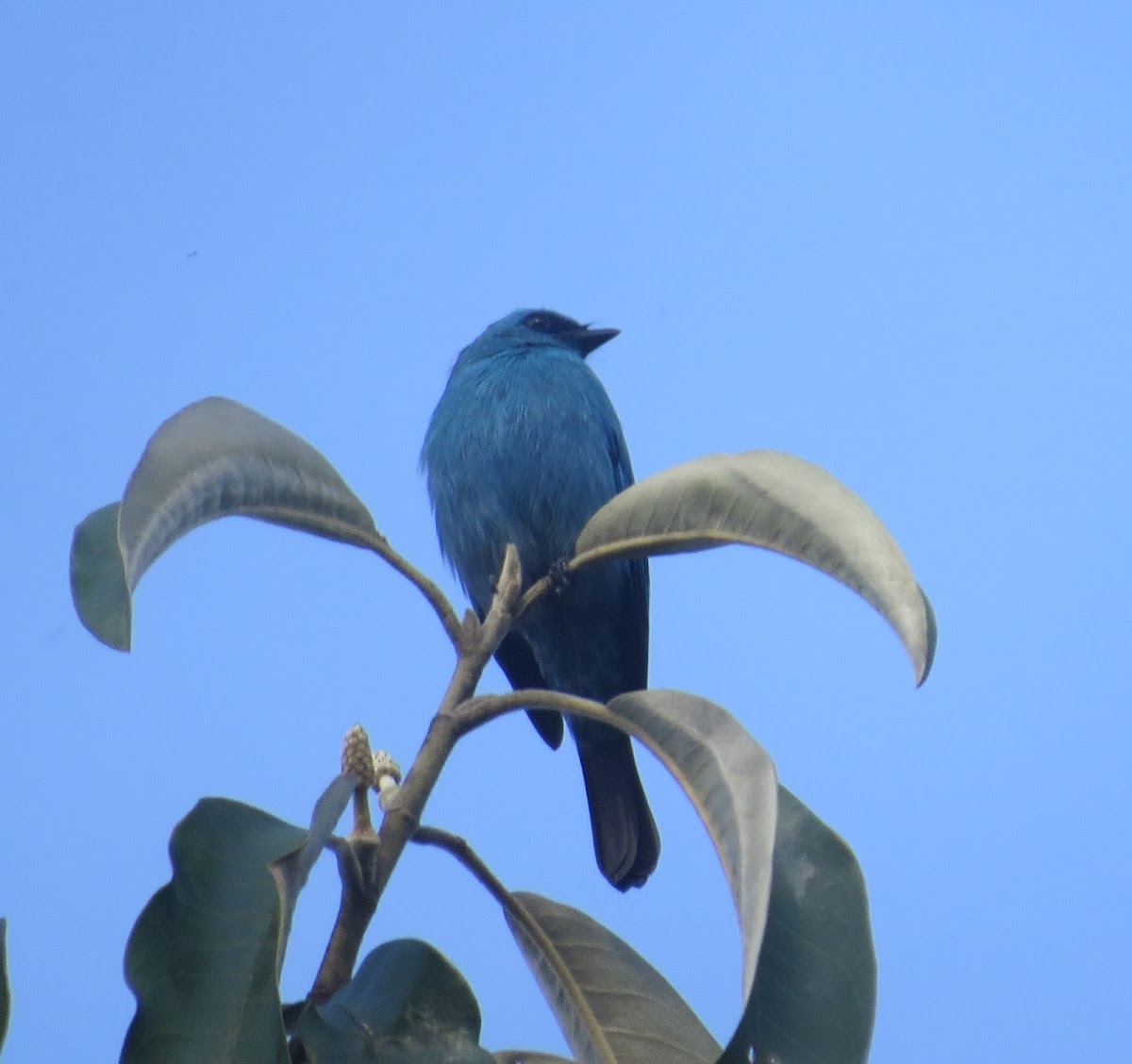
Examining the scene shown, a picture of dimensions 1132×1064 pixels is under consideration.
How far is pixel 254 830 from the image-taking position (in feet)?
5.16

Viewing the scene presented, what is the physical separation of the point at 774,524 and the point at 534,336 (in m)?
3.06

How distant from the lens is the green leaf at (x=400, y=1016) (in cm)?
151

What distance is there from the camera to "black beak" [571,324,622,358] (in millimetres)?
4805

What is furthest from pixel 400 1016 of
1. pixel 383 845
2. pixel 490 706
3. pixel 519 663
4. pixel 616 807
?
pixel 519 663

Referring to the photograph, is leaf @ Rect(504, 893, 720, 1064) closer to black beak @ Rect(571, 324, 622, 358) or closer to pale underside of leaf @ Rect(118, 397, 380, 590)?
pale underside of leaf @ Rect(118, 397, 380, 590)

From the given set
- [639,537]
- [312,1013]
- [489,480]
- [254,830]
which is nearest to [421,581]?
[639,537]

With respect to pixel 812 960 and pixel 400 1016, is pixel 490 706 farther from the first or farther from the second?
pixel 812 960

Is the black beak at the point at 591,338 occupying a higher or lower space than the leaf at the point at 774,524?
higher

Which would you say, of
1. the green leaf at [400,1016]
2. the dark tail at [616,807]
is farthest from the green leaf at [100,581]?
the dark tail at [616,807]

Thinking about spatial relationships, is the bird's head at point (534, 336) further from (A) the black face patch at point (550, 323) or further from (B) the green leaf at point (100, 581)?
(B) the green leaf at point (100, 581)

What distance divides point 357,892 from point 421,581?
0.48 meters

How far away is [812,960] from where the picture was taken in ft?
5.11

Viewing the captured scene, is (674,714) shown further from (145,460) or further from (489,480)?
(489,480)

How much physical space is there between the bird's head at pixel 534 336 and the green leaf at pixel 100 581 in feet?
8.69
